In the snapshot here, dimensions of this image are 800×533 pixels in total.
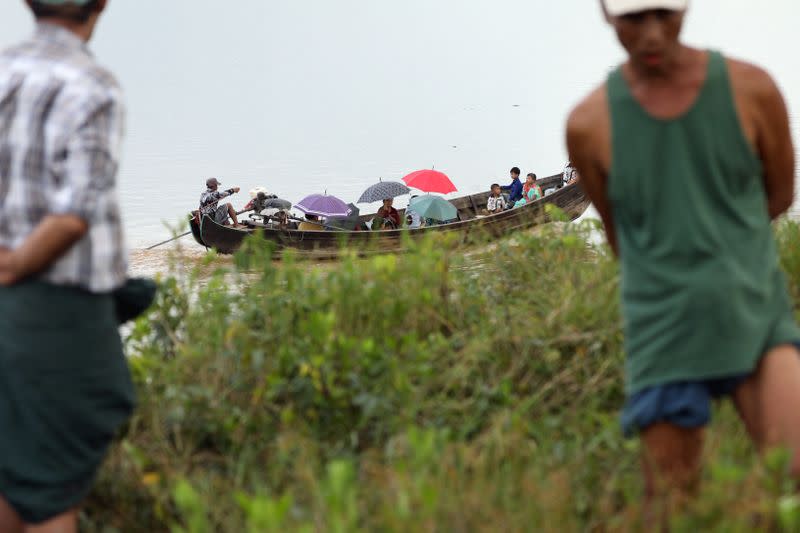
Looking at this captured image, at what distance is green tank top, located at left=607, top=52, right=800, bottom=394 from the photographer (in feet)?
6.86

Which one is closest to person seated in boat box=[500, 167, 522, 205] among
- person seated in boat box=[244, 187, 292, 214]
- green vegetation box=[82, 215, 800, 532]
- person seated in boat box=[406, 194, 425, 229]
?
person seated in boat box=[406, 194, 425, 229]

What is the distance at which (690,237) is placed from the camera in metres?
2.09

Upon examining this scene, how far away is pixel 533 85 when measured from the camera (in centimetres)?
13625

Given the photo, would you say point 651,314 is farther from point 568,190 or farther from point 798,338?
point 568,190

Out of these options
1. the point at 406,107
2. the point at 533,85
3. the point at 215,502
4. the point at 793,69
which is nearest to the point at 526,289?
the point at 215,502

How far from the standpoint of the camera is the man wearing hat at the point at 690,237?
6.88ft

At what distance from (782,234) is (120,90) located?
3590 mm

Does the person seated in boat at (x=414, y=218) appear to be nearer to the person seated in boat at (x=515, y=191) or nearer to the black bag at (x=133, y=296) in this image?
the person seated in boat at (x=515, y=191)

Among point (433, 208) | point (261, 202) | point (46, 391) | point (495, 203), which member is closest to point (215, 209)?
point (261, 202)

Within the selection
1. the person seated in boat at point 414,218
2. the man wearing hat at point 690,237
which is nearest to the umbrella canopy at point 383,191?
the person seated in boat at point 414,218

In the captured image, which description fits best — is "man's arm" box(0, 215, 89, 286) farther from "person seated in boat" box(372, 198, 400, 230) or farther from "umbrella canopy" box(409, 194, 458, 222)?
"person seated in boat" box(372, 198, 400, 230)

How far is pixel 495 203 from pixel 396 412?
14.4 m

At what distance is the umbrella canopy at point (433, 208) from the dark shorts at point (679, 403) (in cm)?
1288

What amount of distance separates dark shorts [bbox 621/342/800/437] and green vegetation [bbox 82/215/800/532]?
110 millimetres
